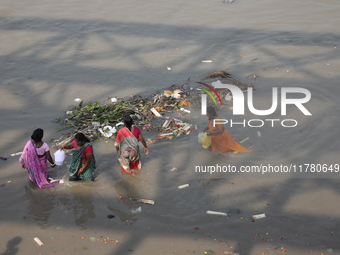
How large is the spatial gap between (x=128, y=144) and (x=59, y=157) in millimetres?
1231

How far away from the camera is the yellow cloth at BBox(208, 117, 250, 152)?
21.8 ft

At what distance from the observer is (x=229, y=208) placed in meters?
5.78

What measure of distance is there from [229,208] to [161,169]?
141cm

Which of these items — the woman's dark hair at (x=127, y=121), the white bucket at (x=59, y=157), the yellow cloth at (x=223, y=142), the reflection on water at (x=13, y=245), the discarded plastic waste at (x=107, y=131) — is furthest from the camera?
the discarded plastic waste at (x=107, y=131)

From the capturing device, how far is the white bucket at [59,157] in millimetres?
6535

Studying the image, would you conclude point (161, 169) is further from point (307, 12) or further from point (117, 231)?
point (307, 12)

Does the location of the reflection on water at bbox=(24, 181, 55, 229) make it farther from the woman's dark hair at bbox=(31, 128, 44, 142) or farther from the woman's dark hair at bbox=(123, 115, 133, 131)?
the woman's dark hair at bbox=(123, 115, 133, 131)

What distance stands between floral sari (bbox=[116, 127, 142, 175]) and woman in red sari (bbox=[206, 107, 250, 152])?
1267 millimetres

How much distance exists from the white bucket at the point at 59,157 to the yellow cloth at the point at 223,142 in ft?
7.93

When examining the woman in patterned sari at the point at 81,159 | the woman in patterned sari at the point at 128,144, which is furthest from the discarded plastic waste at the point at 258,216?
the woman in patterned sari at the point at 81,159

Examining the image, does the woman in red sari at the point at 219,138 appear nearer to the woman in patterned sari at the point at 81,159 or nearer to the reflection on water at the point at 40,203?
the woman in patterned sari at the point at 81,159

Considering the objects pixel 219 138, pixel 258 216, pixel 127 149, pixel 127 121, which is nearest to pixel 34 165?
pixel 127 149

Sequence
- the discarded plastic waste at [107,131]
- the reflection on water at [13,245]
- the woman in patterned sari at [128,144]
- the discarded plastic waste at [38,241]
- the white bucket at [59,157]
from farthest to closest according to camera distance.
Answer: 1. the discarded plastic waste at [107,131]
2. the white bucket at [59,157]
3. the woman in patterned sari at [128,144]
4. the discarded plastic waste at [38,241]
5. the reflection on water at [13,245]

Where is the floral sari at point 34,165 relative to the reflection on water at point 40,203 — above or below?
above
